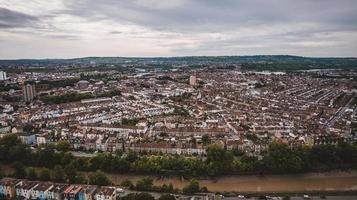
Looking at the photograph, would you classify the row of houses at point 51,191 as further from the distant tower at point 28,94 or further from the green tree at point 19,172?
the distant tower at point 28,94

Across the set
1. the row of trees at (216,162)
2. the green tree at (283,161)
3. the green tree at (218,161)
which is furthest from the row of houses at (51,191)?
the green tree at (283,161)

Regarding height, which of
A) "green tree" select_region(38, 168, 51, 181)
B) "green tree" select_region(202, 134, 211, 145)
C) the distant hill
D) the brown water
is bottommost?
the brown water

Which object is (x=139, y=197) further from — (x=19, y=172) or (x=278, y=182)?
(x=278, y=182)

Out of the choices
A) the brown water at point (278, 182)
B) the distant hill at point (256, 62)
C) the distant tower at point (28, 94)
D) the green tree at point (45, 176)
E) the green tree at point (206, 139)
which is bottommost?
the brown water at point (278, 182)

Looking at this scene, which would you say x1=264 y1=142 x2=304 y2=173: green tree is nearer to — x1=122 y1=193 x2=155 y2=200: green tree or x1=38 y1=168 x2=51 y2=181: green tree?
x1=122 y1=193 x2=155 y2=200: green tree

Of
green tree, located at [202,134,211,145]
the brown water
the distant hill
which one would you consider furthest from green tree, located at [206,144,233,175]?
the distant hill

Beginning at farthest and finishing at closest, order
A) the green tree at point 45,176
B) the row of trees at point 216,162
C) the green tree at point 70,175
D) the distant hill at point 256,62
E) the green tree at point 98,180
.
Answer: the distant hill at point 256,62 < the row of trees at point 216,162 < the green tree at point 45,176 < the green tree at point 70,175 < the green tree at point 98,180

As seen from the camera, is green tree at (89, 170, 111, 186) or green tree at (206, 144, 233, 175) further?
green tree at (206, 144, 233, 175)
